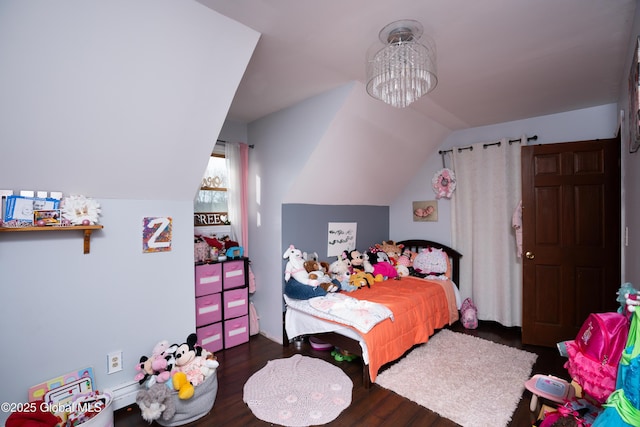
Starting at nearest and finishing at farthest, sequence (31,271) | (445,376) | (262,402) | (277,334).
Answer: (31,271) → (262,402) → (445,376) → (277,334)

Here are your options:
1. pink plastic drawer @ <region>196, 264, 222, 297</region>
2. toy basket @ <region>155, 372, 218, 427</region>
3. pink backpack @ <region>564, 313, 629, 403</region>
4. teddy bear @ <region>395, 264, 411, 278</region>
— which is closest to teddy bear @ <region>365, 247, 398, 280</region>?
teddy bear @ <region>395, 264, 411, 278</region>

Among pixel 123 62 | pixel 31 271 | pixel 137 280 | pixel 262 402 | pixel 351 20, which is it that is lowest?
pixel 262 402

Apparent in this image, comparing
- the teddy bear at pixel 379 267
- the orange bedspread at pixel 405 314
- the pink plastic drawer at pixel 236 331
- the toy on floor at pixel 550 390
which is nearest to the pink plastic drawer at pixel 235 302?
the pink plastic drawer at pixel 236 331

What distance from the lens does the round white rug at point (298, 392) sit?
2090 millimetres

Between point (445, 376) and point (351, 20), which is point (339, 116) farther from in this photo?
point (445, 376)

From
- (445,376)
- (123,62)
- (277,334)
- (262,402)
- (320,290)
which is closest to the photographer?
(123,62)

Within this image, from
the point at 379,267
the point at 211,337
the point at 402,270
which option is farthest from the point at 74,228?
the point at 402,270

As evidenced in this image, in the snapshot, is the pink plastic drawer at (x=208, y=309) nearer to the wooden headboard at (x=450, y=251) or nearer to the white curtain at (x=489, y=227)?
the wooden headboard at (x=450, y=251)

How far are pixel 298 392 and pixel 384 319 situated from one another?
910 mm

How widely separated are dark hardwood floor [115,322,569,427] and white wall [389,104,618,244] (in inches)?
72.1

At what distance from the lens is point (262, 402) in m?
2.25

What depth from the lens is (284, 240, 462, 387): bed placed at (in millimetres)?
2498

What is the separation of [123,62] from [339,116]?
1.74 m

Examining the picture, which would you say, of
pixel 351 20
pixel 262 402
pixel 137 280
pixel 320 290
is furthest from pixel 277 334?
pixel 351 20
